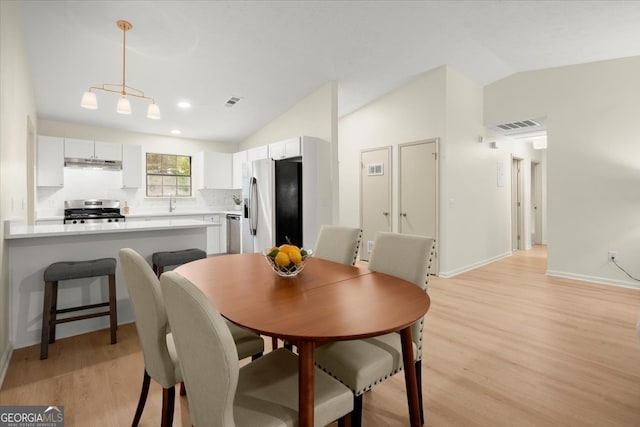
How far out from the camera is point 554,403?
1.84m

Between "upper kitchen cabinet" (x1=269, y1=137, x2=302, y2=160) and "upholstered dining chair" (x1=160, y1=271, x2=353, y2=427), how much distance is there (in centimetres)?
375

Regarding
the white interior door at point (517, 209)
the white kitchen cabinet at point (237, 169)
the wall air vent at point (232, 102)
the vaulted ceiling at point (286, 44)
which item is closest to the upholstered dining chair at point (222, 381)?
the vaulted ceiling at point (286, 44)

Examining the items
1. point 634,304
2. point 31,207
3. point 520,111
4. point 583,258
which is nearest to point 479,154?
point 520,111

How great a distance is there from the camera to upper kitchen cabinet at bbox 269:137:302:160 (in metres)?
4.70

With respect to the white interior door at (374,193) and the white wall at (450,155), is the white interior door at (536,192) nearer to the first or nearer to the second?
the white wall at (450,155)

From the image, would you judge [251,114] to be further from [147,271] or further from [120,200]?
[147,271]

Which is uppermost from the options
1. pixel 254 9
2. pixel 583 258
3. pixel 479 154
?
pixel 254 9

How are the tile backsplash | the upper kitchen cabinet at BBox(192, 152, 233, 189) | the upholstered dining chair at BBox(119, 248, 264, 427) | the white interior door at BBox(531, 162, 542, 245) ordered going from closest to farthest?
the upholstered dining chair at BBox(119, 248, 264, 427) < the tile backsplash < the upper kitchen cabinet at BBox(192, 152, 233, 189) < the white interior door at BBox(531, 162, 542, 245)

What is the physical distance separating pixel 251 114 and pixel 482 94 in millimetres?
3932

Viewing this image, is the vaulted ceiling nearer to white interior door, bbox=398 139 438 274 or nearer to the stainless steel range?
white interior door, bbox=398 139 438 274

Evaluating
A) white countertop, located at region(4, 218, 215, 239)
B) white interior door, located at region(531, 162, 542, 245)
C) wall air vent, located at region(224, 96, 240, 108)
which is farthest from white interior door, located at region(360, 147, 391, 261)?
white interior door, located at region(531, 162, 542, 245)

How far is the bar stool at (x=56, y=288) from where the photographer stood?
7.75 feet

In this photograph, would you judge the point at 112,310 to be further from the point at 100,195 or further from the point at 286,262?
the point at 100,195

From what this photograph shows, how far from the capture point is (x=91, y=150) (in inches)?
202
